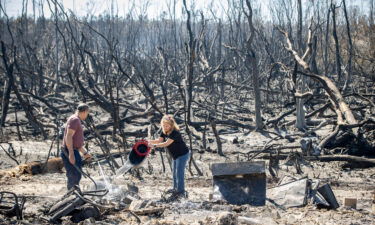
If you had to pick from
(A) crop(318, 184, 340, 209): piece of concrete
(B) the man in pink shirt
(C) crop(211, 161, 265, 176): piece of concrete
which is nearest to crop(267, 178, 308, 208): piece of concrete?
(A) crop(318, 184, 340, 209): piece of concrete

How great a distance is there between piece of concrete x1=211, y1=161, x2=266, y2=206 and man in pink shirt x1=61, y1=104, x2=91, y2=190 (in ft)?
6.16

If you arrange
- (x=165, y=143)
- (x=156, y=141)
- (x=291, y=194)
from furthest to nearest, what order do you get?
(x=156, y=141) → (x=165, y=143) → (x=291, y=194)

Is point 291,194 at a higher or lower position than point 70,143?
lower

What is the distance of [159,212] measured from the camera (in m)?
5.27

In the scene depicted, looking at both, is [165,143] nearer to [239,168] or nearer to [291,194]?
[239,168]

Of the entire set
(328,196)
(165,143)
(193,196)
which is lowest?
(193,196)

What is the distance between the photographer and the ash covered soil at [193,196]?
5.00 m

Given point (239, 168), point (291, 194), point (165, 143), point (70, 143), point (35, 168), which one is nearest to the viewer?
point (70, 143)

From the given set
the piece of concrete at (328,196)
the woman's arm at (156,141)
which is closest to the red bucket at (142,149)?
the woman's arm at (156,141)

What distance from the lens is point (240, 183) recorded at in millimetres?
6156

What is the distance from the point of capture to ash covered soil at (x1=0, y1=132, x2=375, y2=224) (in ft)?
16.4

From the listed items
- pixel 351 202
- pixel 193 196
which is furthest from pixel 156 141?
pixel 351 202

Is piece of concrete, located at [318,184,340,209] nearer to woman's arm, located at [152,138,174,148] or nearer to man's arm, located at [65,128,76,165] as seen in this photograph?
woman's arm, located at [152,138,174,148]

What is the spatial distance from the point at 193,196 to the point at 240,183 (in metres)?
0.86
